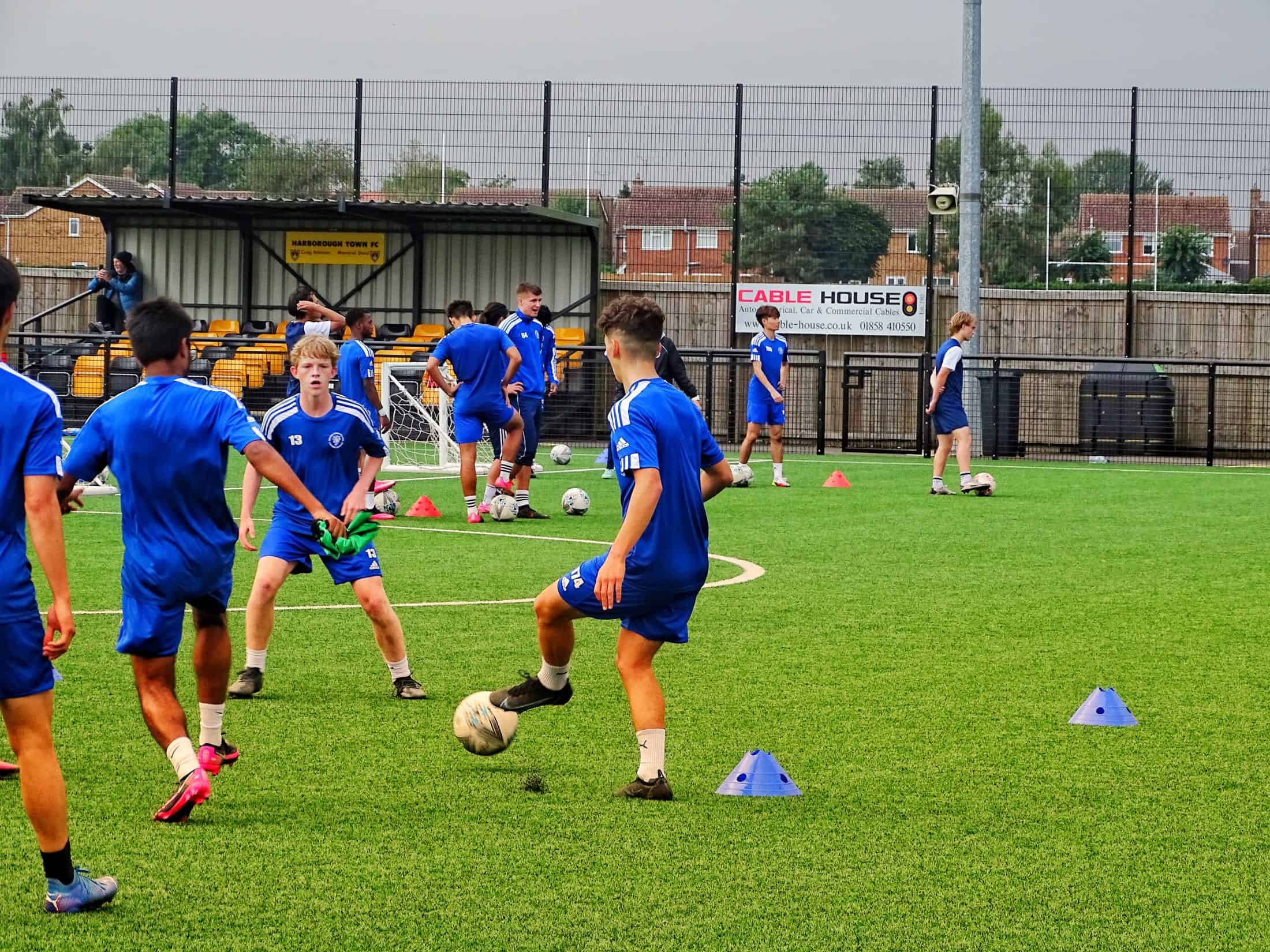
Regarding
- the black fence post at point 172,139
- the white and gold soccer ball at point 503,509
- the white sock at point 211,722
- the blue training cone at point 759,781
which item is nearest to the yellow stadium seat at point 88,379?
the black fence post at point 172,139

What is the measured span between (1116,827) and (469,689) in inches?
121

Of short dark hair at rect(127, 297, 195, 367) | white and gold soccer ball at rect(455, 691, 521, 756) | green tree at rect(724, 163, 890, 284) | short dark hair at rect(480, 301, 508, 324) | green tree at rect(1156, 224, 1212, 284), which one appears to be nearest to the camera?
short dark hair at rect(127, 297, 195, 367)

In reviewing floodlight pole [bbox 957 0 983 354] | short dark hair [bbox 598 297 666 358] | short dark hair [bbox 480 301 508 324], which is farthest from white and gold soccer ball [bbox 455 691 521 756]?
floodlight pole [bbox 957 0 983 354]

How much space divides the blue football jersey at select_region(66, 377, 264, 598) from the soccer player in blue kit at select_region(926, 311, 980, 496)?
11909mm

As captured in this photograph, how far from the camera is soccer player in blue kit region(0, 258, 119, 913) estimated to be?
3918 millimetres

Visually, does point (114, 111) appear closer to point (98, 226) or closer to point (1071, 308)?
point (98, 226)

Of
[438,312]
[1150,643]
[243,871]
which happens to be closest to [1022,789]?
[243,871]

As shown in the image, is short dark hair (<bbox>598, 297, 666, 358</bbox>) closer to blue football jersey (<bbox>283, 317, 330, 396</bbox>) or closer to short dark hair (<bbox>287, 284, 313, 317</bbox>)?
blue football jersey (<bbox>283, 317, 330, 396</bbox>)

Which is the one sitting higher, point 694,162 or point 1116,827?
point 694,162

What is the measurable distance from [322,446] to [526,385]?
857cm

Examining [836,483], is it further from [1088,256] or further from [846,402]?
[1088,256]

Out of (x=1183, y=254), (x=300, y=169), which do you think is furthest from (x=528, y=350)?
(x=1183, y=254)

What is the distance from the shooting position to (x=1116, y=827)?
4.95 meters

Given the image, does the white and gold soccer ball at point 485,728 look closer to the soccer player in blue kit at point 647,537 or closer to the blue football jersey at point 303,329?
the soccer player in blue kit at point 647,537
